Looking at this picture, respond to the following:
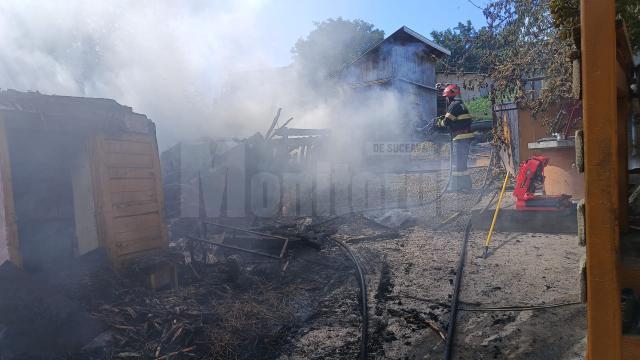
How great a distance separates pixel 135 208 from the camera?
21.8 ft

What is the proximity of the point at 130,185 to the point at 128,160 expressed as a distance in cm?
39

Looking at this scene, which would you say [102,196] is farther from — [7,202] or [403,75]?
[403,75]

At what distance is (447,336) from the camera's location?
4066mm

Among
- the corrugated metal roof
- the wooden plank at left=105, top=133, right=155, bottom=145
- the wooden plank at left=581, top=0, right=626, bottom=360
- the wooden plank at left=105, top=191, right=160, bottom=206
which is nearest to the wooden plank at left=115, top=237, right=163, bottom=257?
the wooden plank at left=105, top=191, right=160, bottom=206

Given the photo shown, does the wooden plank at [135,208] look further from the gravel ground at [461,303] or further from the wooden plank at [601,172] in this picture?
the wooden plank at [601,172]

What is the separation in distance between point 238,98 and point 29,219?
1540 cm

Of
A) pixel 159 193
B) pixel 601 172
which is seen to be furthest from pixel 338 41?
pixel 601 172

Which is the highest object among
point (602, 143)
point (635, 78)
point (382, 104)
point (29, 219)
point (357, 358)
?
point (382, 104)

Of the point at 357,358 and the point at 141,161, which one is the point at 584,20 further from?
the point at 141,161

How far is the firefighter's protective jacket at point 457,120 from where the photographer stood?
379 inches

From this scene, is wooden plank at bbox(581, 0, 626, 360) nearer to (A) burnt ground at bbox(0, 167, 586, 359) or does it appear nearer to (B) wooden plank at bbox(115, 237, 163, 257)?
(A) burnt ground at bbox(0, 167, 586, 359)

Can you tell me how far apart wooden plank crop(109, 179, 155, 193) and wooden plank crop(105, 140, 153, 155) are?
45 cm

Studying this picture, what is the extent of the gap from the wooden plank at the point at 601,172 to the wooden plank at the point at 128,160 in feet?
20.4

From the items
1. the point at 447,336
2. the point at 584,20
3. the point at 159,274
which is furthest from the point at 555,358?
the point at 159,274
